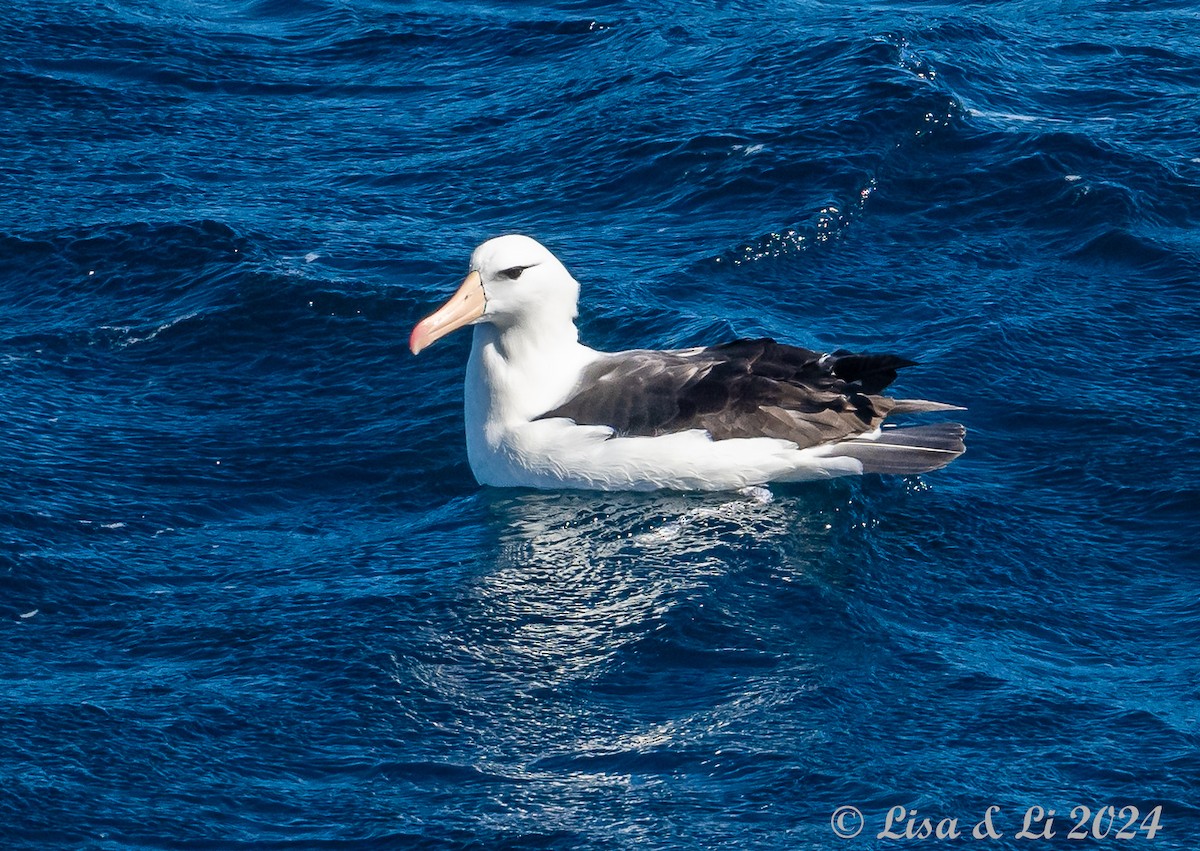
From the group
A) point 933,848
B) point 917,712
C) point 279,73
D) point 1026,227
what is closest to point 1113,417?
point 1026,227

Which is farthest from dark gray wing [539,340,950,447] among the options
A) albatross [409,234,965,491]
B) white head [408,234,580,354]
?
white head [408,234,580,354]

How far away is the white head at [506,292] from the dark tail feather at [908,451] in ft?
6.81

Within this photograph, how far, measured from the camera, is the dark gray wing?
34.9 feet

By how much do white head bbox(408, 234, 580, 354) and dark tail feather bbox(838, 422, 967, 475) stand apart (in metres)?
2.08

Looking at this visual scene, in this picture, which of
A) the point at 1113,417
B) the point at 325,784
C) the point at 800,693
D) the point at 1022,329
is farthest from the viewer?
the point at 1022,329

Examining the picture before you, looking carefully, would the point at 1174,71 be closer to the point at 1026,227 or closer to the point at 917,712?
the point at 1026,227

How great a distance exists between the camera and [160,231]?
1445cm

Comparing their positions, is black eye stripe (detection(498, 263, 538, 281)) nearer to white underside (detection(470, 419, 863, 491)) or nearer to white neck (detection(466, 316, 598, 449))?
white neck (detection(466, 316, 598, 449))

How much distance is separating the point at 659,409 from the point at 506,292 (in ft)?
4.14

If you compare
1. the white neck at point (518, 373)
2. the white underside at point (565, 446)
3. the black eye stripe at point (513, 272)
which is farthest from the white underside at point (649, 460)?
the black eye stripe at point (513, 272)

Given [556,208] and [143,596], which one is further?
[556,208]

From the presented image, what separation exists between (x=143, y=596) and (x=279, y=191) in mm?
6114

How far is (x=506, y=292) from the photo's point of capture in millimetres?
11086

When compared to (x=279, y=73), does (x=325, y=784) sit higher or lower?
lower
